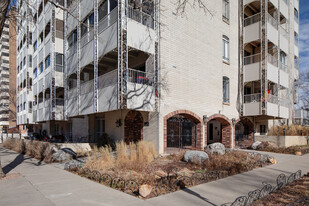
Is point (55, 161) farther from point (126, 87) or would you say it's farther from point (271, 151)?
point (271, 151)

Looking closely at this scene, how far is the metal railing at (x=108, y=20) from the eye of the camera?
1182cm

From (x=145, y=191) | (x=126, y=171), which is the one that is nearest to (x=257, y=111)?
(x=126, y=171)

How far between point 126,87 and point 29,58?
2600 centimetres

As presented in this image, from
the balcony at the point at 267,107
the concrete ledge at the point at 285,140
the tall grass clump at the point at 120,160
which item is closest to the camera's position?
the tall grass clump at the point at 120,160

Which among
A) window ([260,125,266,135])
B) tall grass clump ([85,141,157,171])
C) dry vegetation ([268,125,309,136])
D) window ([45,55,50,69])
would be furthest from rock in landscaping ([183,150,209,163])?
window ([45,55,50,69])

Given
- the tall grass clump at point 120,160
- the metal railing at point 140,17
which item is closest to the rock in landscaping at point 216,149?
the tall grass clump at point 120,160

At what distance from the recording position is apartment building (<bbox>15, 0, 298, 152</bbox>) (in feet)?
38.9

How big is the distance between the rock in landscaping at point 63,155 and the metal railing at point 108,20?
7301mm

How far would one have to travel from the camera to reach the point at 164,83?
12.5 m

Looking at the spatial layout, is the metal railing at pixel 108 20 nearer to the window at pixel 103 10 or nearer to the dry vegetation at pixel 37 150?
the window at pixel 103 10

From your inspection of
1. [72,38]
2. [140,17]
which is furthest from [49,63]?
[140,17]

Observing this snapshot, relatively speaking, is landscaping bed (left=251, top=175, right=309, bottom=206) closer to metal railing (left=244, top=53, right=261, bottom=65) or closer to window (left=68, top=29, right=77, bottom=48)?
metal railing (left=244, top=53, right=261, bottom=65)

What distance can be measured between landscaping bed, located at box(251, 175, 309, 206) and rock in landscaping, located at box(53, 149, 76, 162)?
9.54 metres

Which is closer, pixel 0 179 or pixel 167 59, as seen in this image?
pixel 0 179
